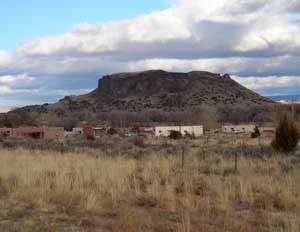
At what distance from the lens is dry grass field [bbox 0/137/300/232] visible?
9008 mm

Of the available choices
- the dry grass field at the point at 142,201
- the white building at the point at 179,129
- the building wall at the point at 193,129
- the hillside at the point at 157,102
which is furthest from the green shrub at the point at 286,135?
the hillside at the point at 157,102

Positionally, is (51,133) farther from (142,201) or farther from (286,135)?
(142,201)

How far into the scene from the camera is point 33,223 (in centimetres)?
911

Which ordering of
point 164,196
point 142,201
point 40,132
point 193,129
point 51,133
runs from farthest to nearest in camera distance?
point 193,129, point 51,133, point 40,132, point 164,196, point 142,201

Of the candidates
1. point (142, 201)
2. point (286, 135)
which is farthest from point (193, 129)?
point (142, 201)

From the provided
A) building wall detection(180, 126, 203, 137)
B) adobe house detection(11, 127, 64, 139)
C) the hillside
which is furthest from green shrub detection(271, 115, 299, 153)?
the hillside

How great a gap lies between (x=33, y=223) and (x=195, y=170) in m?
10.6

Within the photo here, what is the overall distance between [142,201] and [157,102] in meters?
151

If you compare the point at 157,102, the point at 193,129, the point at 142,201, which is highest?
the point at 157,102

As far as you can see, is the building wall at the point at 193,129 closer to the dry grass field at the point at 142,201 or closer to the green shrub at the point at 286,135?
the green shrub at the point at 286,135

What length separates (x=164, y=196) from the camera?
11914 mm

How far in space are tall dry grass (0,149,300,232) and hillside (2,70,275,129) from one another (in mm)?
97641

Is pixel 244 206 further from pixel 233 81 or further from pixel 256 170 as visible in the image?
pixel 233 81

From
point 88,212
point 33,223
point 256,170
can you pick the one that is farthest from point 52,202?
point 256,170
